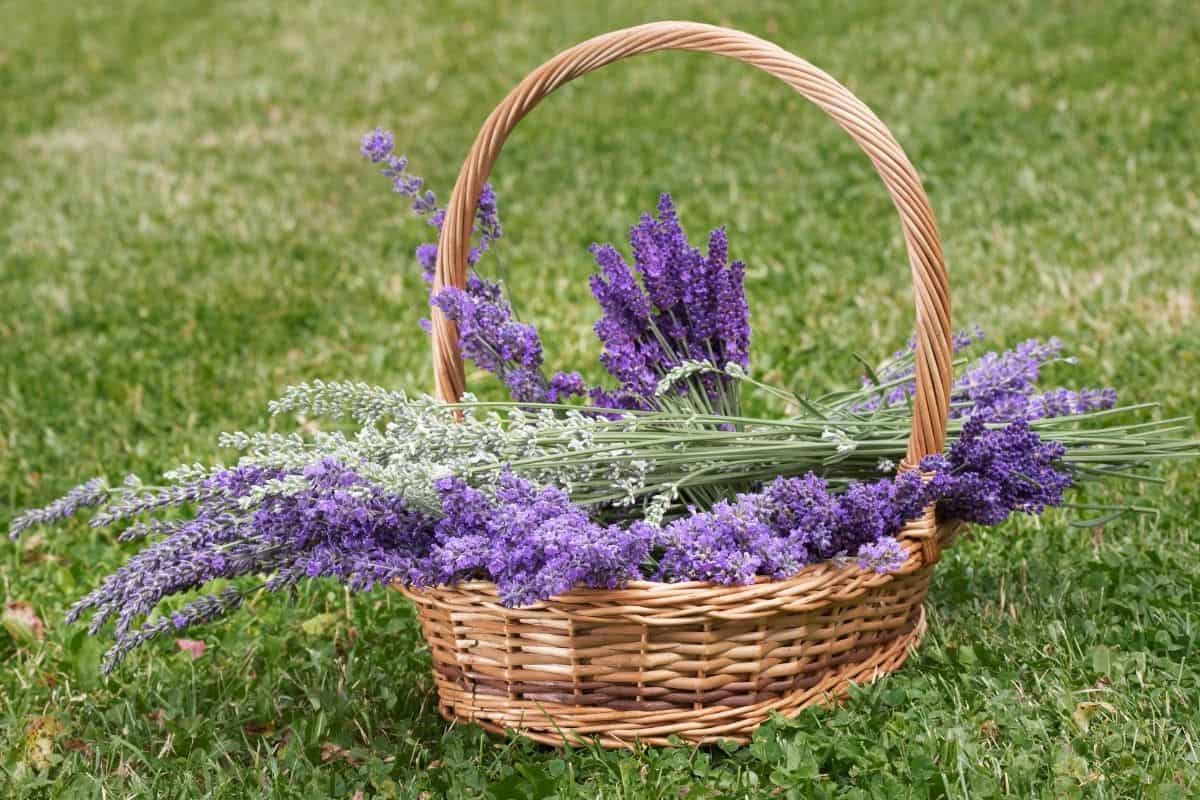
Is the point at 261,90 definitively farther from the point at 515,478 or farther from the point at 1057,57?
the point at 515,478

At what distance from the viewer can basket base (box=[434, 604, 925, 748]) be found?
2.43 metres

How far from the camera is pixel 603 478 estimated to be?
2586 millimetres

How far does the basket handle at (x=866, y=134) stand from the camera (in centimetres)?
238

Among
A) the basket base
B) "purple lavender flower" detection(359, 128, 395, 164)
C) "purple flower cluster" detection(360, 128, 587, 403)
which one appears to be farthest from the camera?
"purple lavender flower" detection(359, 128, 395, 164)

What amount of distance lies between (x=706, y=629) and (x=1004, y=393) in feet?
3.42

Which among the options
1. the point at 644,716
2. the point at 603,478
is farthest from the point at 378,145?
the point at 644,716

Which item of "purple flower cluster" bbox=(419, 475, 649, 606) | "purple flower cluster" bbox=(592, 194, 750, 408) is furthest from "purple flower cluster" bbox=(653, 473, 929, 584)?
"purple flower cluster" bbox=(592, 194, 750, 408)

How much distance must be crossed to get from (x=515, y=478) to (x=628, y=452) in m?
0.24

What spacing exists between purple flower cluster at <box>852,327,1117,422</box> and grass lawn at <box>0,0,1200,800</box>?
0.41 metres

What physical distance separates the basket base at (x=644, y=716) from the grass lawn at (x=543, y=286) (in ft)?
0.14

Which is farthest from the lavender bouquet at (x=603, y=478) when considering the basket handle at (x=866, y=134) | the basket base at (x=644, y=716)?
the basket base at (x=644, y=716)

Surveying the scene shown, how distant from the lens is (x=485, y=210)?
2957 millimetres

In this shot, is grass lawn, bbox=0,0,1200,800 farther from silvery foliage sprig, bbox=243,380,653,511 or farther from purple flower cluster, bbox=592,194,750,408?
purple flower cluster, bbox=592,194,750,408

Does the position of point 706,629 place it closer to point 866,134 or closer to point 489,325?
point 489,325
